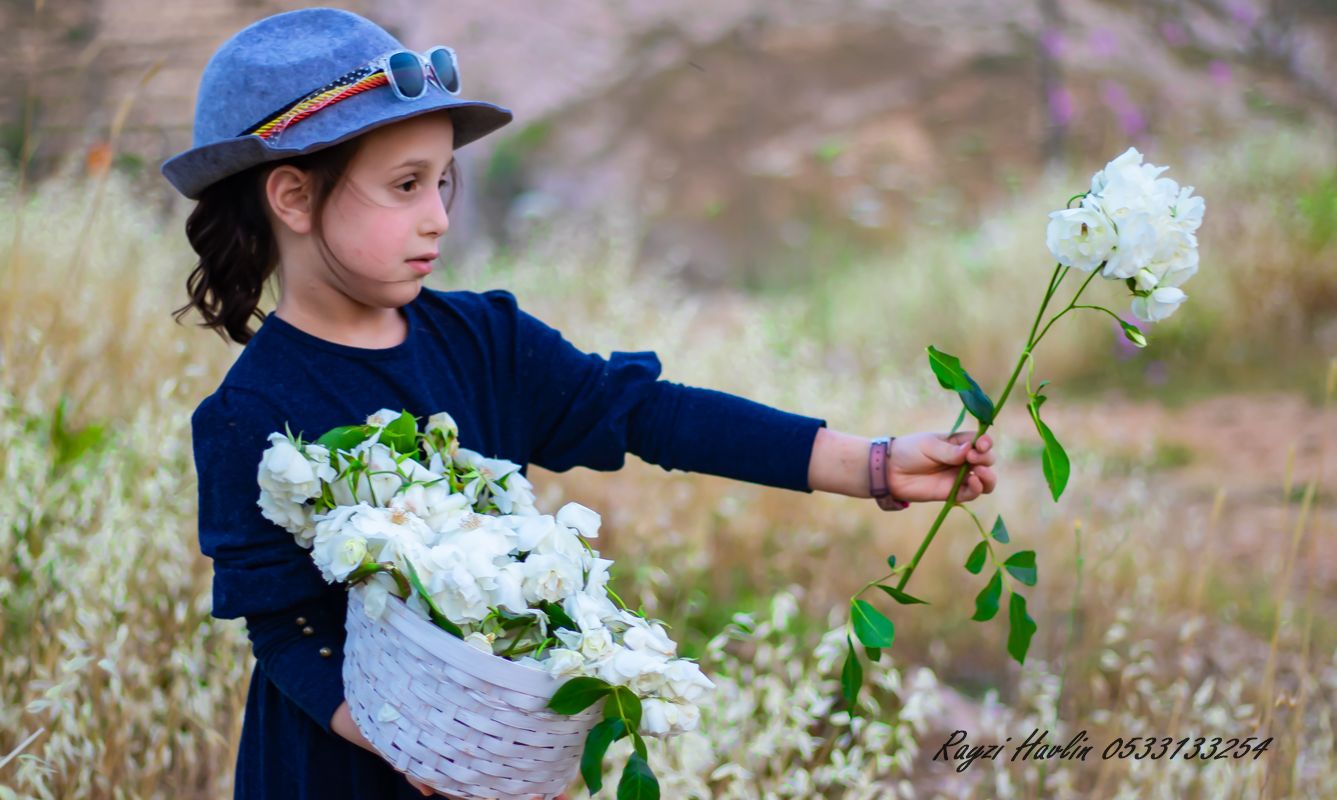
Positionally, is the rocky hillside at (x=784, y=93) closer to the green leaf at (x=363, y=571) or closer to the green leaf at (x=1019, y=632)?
the green leaf at (x=1019, y=632)

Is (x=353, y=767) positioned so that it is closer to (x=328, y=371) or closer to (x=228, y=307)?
(x=328, y=371)

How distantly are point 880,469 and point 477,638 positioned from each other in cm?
67

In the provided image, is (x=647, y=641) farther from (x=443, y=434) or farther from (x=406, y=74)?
(x=406, y=74)

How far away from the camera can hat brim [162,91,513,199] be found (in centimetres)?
150

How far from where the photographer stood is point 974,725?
293 centimetres

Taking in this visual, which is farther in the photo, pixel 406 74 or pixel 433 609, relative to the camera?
pixel 406 74

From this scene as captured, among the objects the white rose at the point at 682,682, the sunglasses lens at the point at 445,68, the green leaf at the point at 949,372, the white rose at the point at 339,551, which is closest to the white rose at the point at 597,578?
the white rose at the point at 682,682

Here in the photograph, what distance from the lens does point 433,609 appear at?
48.4 inches

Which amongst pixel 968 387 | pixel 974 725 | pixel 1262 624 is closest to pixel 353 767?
pixel 968 387

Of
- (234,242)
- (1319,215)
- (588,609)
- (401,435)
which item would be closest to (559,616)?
(588,609)

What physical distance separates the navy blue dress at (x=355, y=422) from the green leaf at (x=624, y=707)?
0.36 m

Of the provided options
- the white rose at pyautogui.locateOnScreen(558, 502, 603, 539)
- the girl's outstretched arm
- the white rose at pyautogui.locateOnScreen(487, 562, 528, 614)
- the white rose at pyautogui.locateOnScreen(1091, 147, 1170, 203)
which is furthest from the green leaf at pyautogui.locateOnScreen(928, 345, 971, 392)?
the white rose at pyautogui.locateOnScreen(487, 562, 528, 614)

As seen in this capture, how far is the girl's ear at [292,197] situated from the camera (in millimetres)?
1578

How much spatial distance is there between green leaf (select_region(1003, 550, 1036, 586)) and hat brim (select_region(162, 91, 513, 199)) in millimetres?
891
